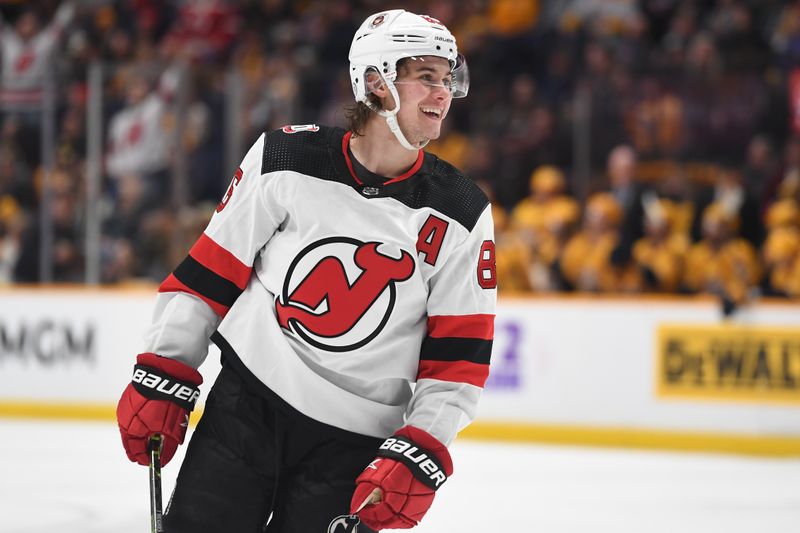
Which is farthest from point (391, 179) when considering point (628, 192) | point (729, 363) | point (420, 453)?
point (628, 192)

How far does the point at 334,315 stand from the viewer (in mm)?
2141

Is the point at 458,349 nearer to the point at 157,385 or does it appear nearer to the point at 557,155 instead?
the point at 157,385

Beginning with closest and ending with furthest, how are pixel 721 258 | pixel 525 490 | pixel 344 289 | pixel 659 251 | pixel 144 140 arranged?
pixel 344 289, pixel 525 490, pixel 721 258, pixel 659 251, pixel 144 140

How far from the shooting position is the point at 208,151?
270 inches

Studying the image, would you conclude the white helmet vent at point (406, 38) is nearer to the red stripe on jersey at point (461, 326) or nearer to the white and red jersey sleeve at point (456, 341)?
the white and red jersey sleeve at point (456, 341)

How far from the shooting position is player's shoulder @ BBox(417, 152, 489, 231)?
7.12ft

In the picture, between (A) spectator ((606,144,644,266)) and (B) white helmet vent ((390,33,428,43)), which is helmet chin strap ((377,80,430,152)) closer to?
(B) white helmet vent ((390,33,428,43))

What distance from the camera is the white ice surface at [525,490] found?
4.00 metres

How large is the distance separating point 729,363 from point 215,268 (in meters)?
4.19

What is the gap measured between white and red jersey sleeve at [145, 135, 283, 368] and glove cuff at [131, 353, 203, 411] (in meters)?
0.03

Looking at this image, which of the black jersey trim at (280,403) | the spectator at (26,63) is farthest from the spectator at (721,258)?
the black jersey trim at (280,403)

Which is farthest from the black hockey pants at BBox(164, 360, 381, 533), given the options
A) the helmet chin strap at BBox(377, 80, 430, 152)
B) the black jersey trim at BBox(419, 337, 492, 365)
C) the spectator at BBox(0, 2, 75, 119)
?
the spectator at BBox(0, 2, 75, 119)

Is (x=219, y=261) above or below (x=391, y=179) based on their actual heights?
below

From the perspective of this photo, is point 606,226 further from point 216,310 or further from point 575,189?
point 216,310
